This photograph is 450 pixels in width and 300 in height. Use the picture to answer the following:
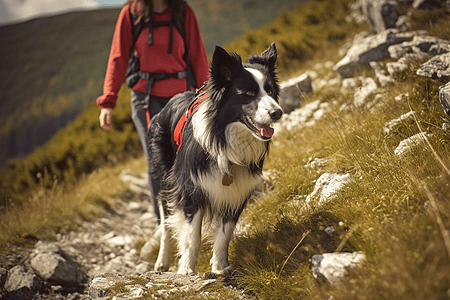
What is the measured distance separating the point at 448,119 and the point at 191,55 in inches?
102

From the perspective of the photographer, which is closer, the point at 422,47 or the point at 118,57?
the point at 118,57

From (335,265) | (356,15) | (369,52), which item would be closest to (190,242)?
(335,265)

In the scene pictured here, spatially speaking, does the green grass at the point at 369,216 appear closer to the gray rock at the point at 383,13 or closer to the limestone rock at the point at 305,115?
the limestone rock at the point at 305,115

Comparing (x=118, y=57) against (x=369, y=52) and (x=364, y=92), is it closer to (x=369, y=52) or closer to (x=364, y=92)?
(x=364, y=92)

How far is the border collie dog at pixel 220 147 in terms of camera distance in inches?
86.3

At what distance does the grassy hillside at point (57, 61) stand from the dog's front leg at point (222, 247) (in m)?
17.3

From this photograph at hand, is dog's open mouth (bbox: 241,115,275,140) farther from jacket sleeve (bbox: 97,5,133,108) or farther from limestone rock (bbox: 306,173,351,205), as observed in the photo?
jacket sleeve (bbox: 97,5,133,108)

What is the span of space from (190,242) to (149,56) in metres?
1.94

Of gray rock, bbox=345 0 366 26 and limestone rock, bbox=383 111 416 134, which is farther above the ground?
gray rock, bbox=345 0 366 26

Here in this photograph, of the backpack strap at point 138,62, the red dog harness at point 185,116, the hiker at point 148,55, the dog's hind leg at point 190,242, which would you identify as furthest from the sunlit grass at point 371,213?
the backpack strap at point 138,62

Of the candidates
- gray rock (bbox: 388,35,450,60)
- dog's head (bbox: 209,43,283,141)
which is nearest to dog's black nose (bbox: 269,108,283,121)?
dog's head (bbox: 209,43,283,141)

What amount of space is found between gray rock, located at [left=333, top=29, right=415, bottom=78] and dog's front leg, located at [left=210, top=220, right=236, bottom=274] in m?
4.25

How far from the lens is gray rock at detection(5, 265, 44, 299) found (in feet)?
8.79

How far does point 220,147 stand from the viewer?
2283 mm
